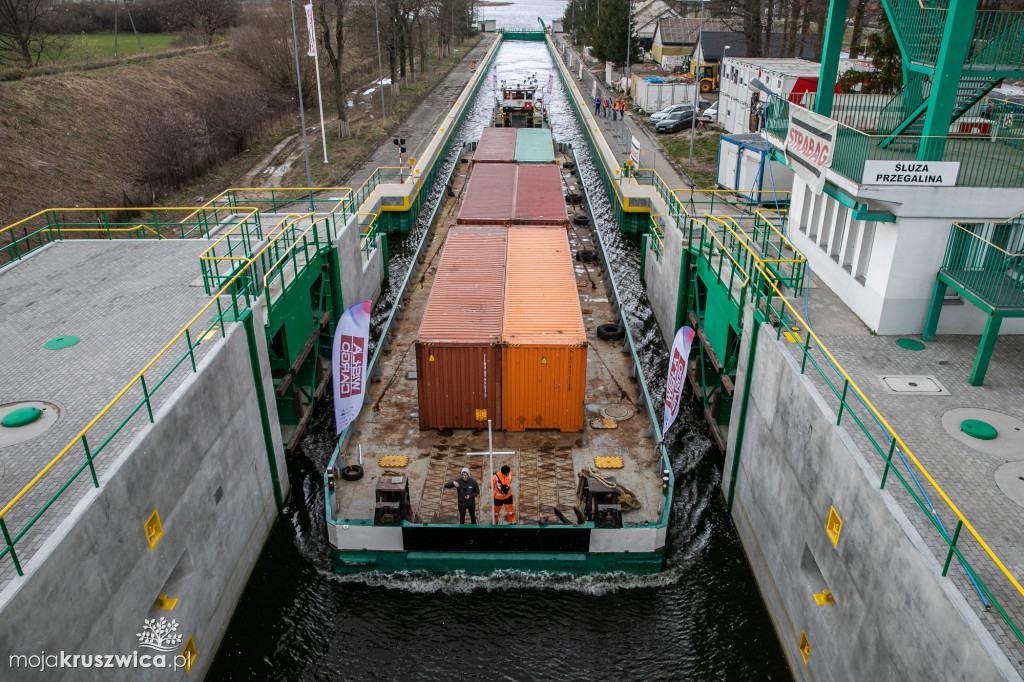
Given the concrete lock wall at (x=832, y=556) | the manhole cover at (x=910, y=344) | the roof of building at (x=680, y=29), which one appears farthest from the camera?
the roof of building at (x=680, y=29)

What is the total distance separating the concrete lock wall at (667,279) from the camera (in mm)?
23422

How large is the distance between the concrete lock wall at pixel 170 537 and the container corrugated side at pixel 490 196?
13362 millimetres

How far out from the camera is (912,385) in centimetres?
1333

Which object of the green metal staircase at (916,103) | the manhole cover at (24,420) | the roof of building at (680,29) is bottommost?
the manhole cover at (24,420)

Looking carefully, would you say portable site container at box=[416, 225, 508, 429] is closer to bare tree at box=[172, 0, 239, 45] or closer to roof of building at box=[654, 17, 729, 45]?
bare tree at box=[172, 0, 239, 45]

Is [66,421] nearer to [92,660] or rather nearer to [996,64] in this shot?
[92,660]

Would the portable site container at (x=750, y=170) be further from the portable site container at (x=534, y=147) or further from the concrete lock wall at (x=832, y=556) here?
the concrete lock wall at (x=832, y=556)

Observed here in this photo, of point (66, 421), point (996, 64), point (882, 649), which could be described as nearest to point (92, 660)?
point (66, 421)

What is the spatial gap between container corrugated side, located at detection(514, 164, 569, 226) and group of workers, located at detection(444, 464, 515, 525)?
14.9 metres

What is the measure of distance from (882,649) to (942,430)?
14.5 ft

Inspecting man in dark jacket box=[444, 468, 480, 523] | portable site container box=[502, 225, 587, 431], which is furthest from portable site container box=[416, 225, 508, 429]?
man in dark jacket box=[444, 468, 480, 523]

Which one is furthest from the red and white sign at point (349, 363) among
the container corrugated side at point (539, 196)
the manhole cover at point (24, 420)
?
the container corrugated side at point (539, 196)

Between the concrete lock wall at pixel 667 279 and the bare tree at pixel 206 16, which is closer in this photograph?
the concrete lock wall at pixel 667 279

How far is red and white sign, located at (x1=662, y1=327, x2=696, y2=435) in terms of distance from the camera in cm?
1500
